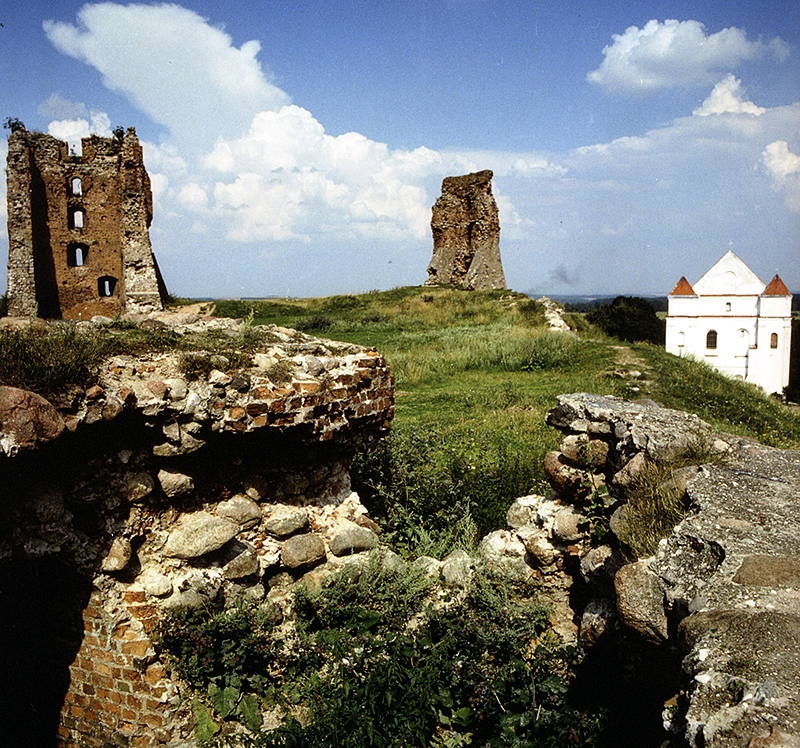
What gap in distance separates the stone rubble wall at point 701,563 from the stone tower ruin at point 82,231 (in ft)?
61.4

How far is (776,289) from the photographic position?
34719 millimetres

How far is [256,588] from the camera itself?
3.87 m

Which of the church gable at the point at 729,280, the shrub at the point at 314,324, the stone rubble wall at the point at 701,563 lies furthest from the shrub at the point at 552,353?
the church gable at the point at 729,280

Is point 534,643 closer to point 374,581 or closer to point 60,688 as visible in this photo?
point 374,581

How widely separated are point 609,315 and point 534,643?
3802cm

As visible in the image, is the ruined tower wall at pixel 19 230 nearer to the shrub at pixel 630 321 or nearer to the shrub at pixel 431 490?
the shrub at pixel 431 490

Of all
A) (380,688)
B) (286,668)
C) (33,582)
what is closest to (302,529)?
(286,668)

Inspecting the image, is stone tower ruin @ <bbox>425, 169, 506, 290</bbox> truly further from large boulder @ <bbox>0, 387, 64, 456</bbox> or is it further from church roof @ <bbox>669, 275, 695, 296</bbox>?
large boulder @ <bbox>0, 387, 64, 456</bbox>

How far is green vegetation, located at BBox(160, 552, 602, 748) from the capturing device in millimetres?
3016

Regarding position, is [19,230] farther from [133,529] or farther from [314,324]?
[133,529]

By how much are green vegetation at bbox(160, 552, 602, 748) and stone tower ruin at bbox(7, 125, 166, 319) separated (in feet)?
60.7

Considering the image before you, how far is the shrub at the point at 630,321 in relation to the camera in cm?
3650

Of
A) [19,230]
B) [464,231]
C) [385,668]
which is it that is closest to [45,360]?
[385,668]

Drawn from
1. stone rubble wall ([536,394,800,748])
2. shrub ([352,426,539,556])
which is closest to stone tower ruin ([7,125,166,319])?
shrub ([352,426,539,556])
